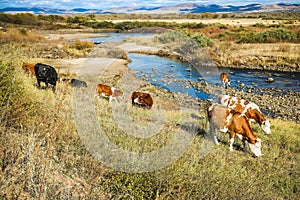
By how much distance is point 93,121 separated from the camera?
612 centimetres

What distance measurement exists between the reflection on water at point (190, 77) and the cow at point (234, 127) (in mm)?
11511

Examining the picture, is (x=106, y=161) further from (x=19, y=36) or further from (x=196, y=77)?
(x=19, y=36)

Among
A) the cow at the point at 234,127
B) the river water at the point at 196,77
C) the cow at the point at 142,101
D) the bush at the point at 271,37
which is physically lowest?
the river water at the point at 196,77

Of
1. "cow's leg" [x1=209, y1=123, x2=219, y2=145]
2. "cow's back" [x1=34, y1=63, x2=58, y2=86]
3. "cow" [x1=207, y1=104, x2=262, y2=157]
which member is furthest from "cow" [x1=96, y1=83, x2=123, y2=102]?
"cow" [x1=207, y1=104, x2=262, y2=157]

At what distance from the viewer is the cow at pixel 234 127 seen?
7938 mm

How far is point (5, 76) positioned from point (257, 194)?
515 centimetres

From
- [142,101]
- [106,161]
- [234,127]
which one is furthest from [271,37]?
[106,161]

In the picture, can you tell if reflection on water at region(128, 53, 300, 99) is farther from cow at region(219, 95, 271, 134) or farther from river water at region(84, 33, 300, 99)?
cow at region(219, 95, 271, 134)

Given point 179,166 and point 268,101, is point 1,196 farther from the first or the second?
point 268,101

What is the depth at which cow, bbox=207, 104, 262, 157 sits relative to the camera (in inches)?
313

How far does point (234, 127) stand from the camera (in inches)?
324

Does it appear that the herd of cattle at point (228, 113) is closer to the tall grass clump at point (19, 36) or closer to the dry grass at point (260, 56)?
the dry grass at point (260, 56)

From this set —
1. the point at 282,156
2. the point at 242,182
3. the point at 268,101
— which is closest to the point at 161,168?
the point at 242,182

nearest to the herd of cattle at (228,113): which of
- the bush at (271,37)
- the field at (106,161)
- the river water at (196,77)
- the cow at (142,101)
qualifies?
the cow at (142,101)
